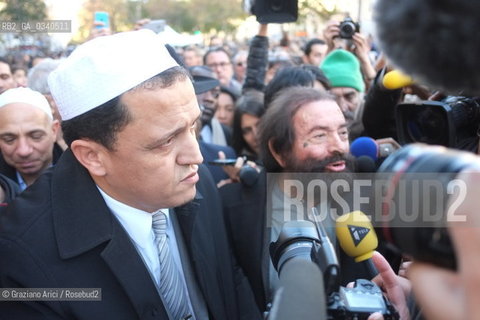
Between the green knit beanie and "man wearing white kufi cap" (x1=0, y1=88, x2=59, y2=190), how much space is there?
227 centimetres

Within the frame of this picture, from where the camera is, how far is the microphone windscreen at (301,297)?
844 mm

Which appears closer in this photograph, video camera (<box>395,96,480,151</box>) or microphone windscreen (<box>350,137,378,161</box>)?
video camera (<box>395,96,480,151</box>)

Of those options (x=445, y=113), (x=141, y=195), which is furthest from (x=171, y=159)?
(x=445, y=113)

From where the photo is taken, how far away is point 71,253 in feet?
5.10

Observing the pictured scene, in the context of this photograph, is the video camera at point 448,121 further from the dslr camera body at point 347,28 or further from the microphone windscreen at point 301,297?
the dslr camera body at point 347,28

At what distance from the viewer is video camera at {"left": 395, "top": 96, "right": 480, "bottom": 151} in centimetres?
176

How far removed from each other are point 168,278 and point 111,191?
0.36m

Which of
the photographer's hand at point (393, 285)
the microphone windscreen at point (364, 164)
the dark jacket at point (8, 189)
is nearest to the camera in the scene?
the photographer's hand at point (393, 285)

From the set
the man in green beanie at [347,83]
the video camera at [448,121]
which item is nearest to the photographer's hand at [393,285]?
the video camera at [448,121]

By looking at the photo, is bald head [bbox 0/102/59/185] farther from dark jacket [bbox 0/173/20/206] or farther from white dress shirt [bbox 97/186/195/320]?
white dress shirt [bbox 97/186/195/320]

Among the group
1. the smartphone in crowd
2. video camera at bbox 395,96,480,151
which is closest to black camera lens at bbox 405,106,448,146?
video camera at bbox 395,96,480,151

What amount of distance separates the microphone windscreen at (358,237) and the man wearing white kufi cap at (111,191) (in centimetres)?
57

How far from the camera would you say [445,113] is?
1.77 metres

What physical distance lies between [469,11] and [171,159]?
1154 millimetres
